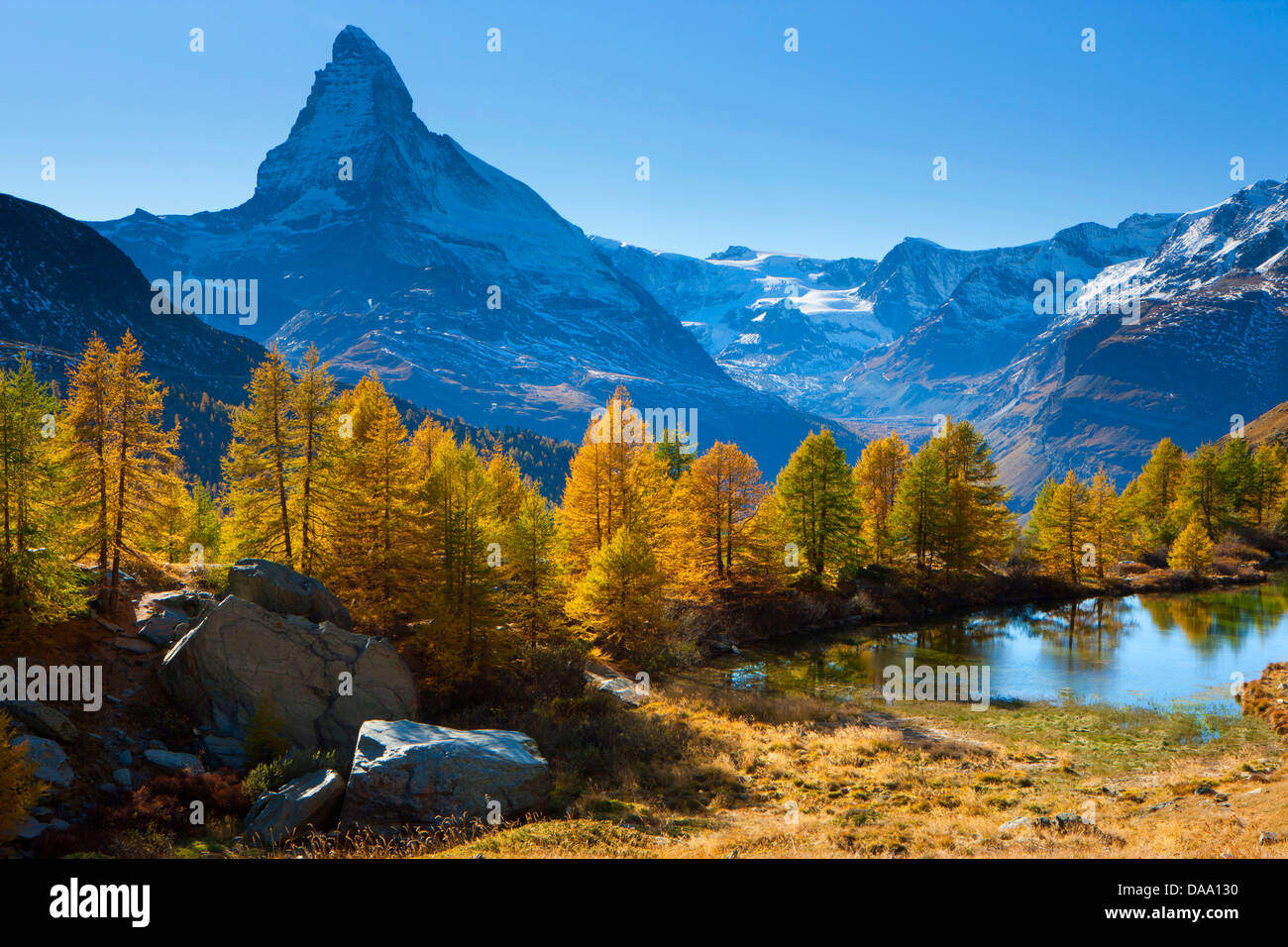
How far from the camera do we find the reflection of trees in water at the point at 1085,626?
4781 cm

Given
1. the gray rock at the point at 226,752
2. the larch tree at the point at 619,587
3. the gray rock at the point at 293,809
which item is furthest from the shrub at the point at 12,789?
the larch tree at the point at 619,587

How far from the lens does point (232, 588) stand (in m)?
25.7

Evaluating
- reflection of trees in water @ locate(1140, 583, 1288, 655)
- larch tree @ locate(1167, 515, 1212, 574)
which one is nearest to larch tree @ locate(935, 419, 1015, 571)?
reflection of trees in water @ locate(1140, 583, 1288, 655)

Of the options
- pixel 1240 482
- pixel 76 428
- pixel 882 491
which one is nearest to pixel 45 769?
pixel 76 428

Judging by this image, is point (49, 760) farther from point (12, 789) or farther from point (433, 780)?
point (433, 780)

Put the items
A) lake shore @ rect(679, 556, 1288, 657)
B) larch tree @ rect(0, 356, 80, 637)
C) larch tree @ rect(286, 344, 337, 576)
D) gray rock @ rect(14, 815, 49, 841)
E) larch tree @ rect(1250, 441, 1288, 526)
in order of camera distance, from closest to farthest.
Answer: gray rock @ rect(14, 815, 49, 841) < larch tree @ rect(0, 356, 80, 637) < larch tree @ rect(286, 344, 337, 576) < lake shore @ rect(679, 556, 1288, 657) < larch tree @ rect(1250, 441, 1288, 526)

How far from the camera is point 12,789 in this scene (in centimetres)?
1429

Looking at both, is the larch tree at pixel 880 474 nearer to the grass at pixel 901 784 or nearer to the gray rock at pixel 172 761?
the grass at pixel 901 784

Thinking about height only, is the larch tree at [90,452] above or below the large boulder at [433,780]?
above

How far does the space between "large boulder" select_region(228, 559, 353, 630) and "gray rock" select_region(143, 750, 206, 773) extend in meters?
6.20

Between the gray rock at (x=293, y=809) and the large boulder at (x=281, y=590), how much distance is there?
29.2ft

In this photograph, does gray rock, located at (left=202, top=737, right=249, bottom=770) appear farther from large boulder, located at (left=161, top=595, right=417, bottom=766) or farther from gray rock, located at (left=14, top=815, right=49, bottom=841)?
gray rock, located at (left=14, top=815, right=49, bottom=841)

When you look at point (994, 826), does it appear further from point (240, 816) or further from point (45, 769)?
point (45, 769)

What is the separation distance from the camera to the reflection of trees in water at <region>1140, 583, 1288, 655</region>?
49.3 m
